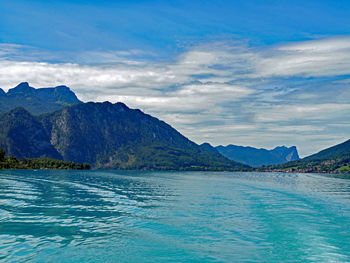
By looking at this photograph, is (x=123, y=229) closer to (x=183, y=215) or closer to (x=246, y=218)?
(x=183, y=215)

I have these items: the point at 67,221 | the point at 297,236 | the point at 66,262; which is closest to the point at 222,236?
the point at 297,236

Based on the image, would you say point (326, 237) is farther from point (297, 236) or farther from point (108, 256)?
point (108, 256)

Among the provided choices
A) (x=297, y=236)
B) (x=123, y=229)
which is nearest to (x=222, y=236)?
(x=297, y=236)

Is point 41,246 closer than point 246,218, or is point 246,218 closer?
point 41,246

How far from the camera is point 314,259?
26.6 meters

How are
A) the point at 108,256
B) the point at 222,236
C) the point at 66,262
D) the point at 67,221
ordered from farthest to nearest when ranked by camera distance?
the point at 67,221, the point at 222,236, the point at 108,256, the point at 66,262

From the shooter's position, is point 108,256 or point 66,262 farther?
point 108,256

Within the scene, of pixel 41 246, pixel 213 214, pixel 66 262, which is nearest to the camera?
pixel 66 262

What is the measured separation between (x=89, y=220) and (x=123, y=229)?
6693 millimetres

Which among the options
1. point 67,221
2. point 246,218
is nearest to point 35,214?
point 67,221

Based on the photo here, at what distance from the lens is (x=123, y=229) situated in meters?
35.5

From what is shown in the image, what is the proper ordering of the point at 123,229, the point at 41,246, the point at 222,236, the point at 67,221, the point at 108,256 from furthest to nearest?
the point at 67,221 → the point at 123,229 → the point at 222,236 → the point at 41,246 → the point at 108,256

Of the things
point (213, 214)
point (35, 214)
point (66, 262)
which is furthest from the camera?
point (213, 214)

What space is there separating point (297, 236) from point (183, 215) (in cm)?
1648
